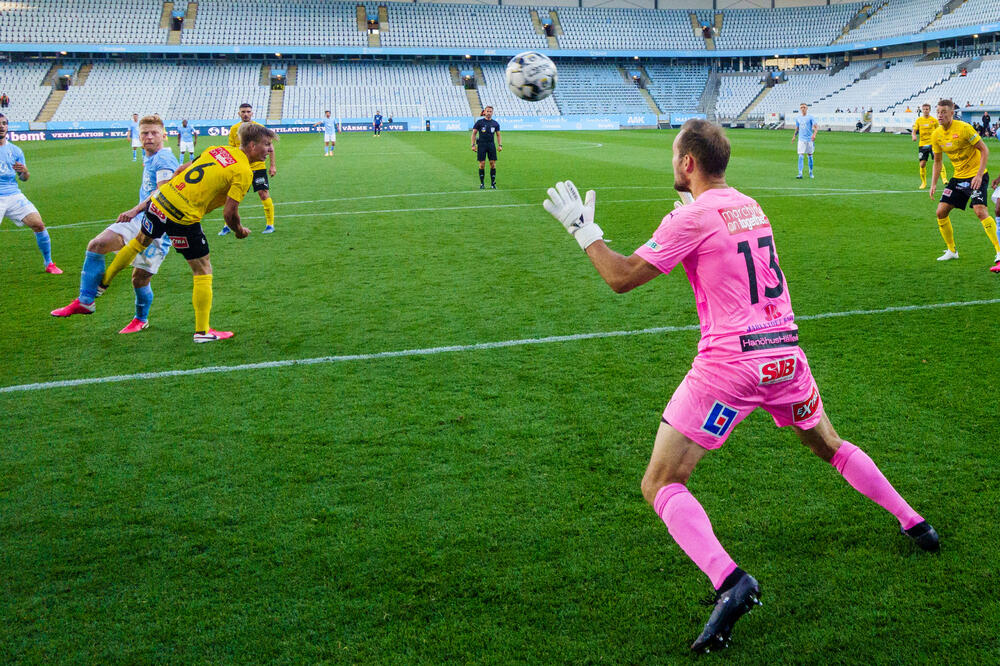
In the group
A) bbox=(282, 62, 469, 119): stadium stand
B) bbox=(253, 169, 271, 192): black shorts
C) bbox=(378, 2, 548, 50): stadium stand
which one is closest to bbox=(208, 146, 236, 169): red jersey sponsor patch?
bbox=(253, 169, 271, 192): black shorts

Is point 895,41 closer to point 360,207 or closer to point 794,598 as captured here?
point 360,207

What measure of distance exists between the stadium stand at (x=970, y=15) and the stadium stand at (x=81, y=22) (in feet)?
196

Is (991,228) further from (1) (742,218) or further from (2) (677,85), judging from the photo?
(2) (677,85)

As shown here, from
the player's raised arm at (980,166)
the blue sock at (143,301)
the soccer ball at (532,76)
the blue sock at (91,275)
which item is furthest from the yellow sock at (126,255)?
the player's raised arm at (980,166)

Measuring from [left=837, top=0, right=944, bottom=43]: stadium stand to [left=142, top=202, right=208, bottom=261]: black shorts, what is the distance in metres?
64.9

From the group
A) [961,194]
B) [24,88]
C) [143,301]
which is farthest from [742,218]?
[24,88]

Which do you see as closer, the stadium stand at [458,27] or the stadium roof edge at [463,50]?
the stadium roof edge at [463,50]

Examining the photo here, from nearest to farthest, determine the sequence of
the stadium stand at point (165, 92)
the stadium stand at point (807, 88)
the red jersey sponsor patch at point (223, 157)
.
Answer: the red jersey sponsor patch at point (223, 157) → the stadium stand at point (165, 92) → the stadium stand at point (807, 88)

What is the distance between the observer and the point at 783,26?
70.4 m

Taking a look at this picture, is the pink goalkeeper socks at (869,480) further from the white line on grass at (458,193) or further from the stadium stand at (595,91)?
the stadium stand at (595,91)

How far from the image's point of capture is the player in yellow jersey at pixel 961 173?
935 centimetres

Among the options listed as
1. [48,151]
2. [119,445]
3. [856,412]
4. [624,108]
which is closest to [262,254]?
[119,445]

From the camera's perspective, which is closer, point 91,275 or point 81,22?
point 91,275

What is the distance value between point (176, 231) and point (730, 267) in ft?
18.2
